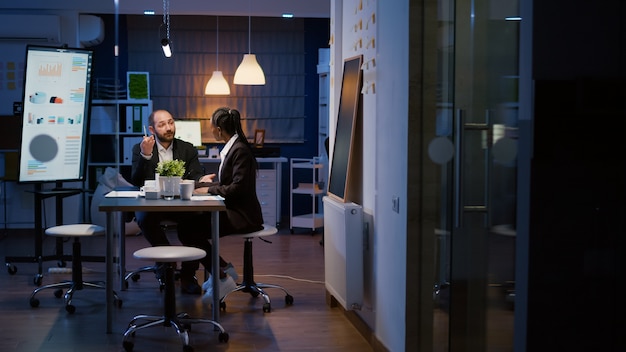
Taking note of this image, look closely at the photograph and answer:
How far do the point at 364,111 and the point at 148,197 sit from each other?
1481mm

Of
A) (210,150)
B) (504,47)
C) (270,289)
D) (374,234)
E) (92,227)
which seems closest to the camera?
(504,47)

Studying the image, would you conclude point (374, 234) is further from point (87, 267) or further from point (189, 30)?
point (189, 30)

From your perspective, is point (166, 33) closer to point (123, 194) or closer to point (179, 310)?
point (123, 194)

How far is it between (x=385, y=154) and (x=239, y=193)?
1.53 metres

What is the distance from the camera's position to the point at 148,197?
529 centimetres

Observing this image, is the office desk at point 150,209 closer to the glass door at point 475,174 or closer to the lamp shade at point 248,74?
the glass door at point 475,174

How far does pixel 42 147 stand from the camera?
708cm

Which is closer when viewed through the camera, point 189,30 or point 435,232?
point 435,232

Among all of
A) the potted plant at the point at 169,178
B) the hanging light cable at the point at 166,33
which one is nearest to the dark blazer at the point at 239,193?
the potted plant at the point at 169,178

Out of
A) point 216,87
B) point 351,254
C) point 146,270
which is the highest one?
point 216,87

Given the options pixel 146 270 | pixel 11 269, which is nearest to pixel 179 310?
pixel 146 270

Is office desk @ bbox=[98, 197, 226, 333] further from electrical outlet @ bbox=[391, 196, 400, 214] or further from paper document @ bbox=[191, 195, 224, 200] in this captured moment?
electrical outlet @ bbox=[391, 196, 400, 214]

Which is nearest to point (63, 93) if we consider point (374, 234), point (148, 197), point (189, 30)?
point (148, 197)

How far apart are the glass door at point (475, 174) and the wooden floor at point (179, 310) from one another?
1.52 m
